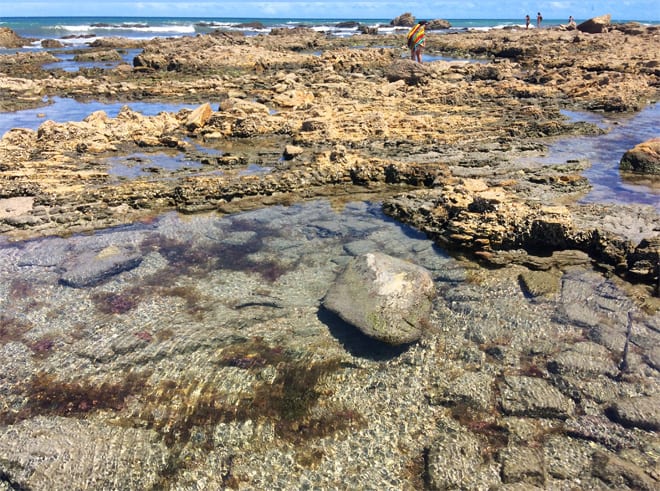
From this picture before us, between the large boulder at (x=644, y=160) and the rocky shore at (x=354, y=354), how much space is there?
0.13m

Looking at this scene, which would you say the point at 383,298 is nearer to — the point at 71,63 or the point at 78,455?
the point at 78,455

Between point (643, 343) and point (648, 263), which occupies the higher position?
point (648, 263)

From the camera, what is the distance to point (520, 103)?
23.8 metres

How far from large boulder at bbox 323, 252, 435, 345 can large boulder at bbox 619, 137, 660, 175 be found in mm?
10815

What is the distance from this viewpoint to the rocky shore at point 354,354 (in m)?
5.64

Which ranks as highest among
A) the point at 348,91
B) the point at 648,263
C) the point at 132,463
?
the point at 348,91

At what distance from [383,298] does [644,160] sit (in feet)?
41.2

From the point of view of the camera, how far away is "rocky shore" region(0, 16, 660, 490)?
5.64 meters

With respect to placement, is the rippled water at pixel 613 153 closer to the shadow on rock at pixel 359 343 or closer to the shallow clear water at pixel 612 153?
the shallow clear water at pixel 612 153

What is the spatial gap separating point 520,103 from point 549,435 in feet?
72.3

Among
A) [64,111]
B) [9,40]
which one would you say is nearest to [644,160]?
[64,111]

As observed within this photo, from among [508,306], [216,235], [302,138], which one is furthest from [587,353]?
[302,138]

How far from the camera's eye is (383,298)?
7805 millimetres

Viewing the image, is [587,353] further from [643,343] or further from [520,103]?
[520,103]
